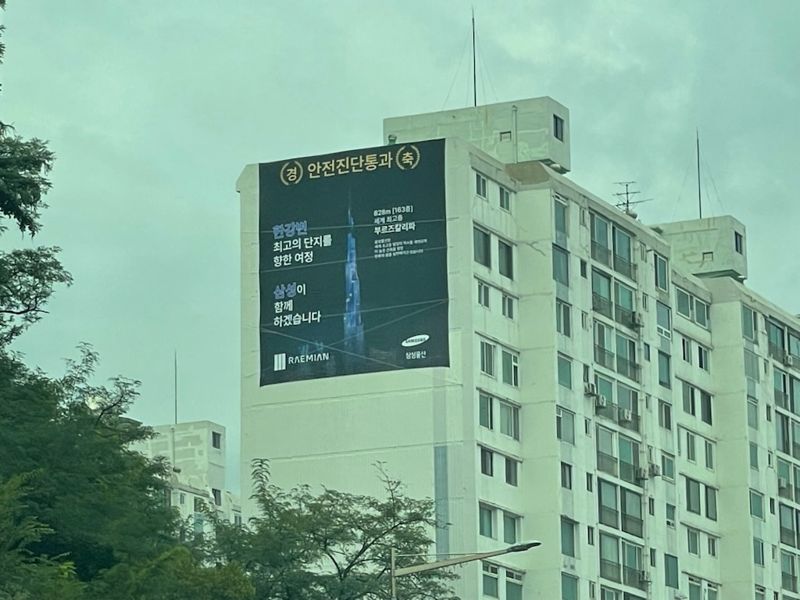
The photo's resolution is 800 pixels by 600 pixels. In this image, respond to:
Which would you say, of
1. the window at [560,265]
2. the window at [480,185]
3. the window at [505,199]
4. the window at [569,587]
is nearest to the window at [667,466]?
the window at [569,587]

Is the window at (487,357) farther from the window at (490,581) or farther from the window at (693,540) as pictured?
the window at (693,540)

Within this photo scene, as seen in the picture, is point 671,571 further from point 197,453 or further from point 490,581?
point 197,453

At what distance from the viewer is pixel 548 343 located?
89.1 m

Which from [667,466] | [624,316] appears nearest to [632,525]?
[667,466]

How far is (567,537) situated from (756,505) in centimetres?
1714

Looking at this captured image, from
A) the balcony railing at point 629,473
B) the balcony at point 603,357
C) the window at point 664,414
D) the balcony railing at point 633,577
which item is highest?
the balcony at point 603,357

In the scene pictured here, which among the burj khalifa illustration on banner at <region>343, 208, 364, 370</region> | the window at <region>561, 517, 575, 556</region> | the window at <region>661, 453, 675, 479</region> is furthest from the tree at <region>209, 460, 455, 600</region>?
the window at <region>661, 453, 675, 479</region>

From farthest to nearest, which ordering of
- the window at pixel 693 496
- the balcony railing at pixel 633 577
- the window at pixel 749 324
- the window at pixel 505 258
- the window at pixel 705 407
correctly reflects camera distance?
the window at pixel 749 324 → the window at pixel 705 407 → the window at pixel 693 496 → the balcony railing at pixel 633 577 → the window at pixel 505 258

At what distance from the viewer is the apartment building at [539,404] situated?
283ft

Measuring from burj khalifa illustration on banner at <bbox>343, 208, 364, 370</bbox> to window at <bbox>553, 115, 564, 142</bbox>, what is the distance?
37.7ft

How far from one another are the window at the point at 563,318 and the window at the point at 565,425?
293cm

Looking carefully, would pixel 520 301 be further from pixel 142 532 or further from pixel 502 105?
pixel 142 532

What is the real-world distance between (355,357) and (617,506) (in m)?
12.6

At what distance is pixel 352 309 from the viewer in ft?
287
